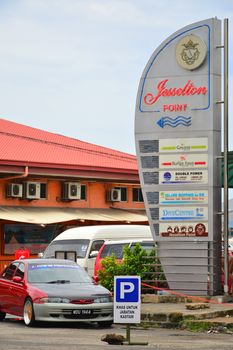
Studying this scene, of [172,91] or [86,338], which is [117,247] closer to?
[172,91]

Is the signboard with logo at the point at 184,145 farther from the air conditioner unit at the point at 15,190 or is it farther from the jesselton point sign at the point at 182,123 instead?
the air conditioner unit at the point at 15,190

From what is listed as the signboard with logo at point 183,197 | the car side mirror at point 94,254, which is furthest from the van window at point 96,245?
the signboard with logo at point 183,197

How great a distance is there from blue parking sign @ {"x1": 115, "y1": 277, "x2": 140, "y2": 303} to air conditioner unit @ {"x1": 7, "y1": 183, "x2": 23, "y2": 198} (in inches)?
1126

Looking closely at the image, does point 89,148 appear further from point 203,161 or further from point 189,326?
point 189,326

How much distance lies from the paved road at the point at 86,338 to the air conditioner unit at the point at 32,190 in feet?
79.2

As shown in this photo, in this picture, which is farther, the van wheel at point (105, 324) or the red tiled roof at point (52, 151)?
the red tiled roof at point (52, 151)

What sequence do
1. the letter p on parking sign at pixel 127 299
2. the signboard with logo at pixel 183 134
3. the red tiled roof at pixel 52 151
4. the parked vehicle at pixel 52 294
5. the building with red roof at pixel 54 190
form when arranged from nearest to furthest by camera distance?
1. the letter p on parking sign at pixel 127 299
2. the parked vehicle at pixel 52 294
3. the signboard with logo at pixel 183 134
4. the building with red roof at pixel 54 190
5. the red tiled roof at pixel 52 151

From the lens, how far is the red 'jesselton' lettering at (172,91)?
25.6 metres

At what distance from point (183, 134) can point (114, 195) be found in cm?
2431

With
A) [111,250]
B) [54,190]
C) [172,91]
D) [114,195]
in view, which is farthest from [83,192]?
[172,91]

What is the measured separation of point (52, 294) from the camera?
2128cm

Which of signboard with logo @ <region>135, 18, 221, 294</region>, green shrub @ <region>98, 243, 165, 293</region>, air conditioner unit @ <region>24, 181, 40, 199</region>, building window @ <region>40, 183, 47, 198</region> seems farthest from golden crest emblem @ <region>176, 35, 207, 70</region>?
building window @ <region>40, 183, 47, 198</region>

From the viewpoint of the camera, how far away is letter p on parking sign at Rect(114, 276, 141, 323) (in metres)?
17.2

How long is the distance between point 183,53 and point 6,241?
21.4 m
